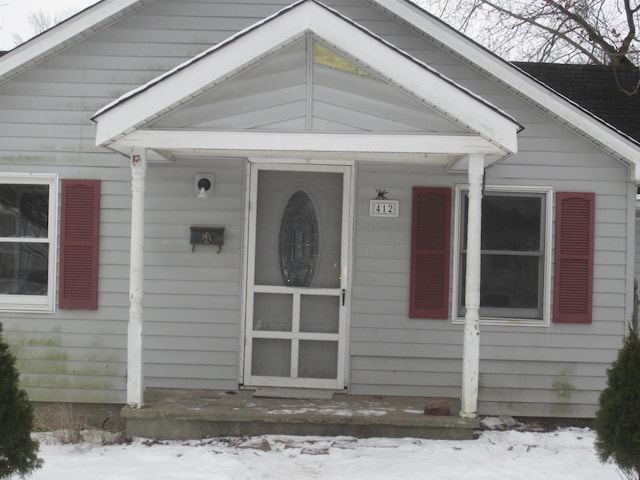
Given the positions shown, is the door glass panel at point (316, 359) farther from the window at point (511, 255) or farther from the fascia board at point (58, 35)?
the fascia board at point (58, 35)

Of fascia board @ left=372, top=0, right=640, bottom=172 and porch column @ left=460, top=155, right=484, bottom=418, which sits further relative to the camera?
fascia board @ left=372, top=0, right=640, bottom=172

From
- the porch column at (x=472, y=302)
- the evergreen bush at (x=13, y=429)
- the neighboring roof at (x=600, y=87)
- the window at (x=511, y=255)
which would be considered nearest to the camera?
the evergreen bush at (x=13, y=429)

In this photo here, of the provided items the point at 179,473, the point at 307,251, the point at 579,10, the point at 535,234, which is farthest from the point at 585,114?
the point at 579,10

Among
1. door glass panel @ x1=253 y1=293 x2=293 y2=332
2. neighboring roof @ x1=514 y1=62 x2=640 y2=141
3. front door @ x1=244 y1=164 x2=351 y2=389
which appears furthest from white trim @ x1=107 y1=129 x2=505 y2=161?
neighboring roof @ x1=514 y1=62 x2=640 y2=141

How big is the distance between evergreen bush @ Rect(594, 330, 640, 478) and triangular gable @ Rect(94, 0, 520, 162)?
2.01 metres

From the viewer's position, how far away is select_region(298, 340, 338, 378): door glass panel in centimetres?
770

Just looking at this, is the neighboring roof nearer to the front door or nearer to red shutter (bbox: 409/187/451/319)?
red shutter (bbox: 409/187/451/319)

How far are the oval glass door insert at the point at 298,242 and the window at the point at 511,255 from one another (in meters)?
1.54

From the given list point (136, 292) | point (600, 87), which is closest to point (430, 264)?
point (136, 292)

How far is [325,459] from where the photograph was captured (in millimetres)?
5949

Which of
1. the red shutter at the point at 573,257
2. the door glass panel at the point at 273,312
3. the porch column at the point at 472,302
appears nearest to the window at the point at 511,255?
the red shutter at the point at 573,257

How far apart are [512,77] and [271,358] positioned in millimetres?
3725

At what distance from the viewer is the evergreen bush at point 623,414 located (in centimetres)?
474

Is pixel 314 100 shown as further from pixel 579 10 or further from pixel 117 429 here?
pixel 579 10
